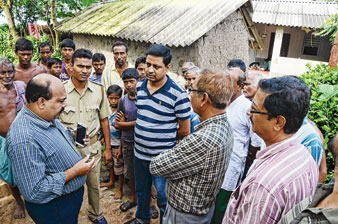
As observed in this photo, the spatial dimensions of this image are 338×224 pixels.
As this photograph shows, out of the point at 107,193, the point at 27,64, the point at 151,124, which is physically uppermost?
the point at 27,64

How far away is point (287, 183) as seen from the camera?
1.27 meters

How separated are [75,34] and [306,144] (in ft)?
32.6

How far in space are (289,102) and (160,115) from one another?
1.54 metres

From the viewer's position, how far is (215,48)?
245 inches

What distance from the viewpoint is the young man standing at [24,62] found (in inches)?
169

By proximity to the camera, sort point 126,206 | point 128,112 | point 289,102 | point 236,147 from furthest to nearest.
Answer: point 126,206
point 128,112
point 236,147
point 289,102

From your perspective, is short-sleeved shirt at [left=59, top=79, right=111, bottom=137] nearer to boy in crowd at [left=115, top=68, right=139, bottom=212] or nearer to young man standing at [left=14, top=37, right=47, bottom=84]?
boy in crowd at [left=115, top=68, right=139, bottom=212]

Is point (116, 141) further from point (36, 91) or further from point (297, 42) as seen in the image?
point (297, 42)

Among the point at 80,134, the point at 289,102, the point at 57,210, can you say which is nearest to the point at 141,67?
the point at 80,134

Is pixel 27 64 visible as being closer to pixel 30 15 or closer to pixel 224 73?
pixel 224 73

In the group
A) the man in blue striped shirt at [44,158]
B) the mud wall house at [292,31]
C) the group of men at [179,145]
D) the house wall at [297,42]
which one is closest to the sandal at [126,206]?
the group of men at [179,145]

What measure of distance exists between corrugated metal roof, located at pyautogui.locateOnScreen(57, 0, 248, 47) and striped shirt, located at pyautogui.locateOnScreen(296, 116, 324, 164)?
3.71 m

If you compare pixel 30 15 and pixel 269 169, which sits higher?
pixel 30 15

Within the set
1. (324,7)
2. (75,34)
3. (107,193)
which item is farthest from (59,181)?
(324,7)
